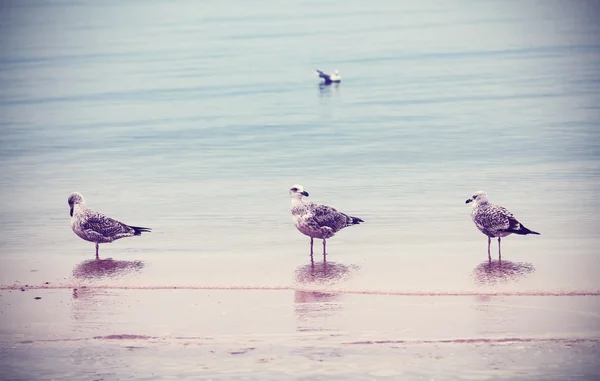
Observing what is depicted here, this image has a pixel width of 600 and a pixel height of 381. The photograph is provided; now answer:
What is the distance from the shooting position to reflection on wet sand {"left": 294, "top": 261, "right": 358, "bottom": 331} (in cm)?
1087

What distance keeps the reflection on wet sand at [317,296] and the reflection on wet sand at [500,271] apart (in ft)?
5.13

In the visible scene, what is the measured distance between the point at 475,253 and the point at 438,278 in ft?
5.47

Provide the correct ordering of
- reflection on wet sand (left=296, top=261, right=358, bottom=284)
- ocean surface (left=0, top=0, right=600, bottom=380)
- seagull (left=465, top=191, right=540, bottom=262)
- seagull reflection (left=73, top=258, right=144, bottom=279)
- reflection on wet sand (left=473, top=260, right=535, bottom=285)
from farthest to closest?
seagull (left=465, top=191, right=540, bottom=262) < seagull reflection (left=73, top=258, right=144, bottom=279) < reflection on wet sand (left=296, top=261, right=358, bottom=284) < reflection on wet sand (left=473, top=260, right=535, bottom=285) < ocean surface (left=0, top=0, right=600, bottom=380)

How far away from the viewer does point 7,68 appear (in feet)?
177

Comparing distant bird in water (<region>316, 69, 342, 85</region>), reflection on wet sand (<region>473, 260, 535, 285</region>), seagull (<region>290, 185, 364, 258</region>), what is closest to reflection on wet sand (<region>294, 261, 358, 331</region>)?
seagull (<region>290, 185, 364, 258</region>)

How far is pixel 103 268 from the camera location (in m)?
14.0

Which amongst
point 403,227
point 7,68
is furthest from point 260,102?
point 403,227

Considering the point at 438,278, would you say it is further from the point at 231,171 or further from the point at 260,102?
the point at 260,102

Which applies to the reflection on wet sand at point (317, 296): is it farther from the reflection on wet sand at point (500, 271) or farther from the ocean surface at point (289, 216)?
the reflection on wet sand at point (500, 271)

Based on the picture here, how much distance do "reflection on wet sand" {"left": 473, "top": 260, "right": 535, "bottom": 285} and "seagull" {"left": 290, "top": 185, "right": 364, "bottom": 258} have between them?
6.89ft

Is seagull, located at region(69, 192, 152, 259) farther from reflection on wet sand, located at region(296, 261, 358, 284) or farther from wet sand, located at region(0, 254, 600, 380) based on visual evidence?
reflection on wet sand, located at region(296, 261, 358, 284)

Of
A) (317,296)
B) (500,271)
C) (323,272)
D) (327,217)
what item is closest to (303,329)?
(317,296)

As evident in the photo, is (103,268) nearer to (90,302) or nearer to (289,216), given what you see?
(90,302)

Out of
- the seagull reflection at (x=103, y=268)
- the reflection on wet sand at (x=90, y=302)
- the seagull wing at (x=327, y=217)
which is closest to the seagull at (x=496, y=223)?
the seagull wing at (x=327, y=217)
